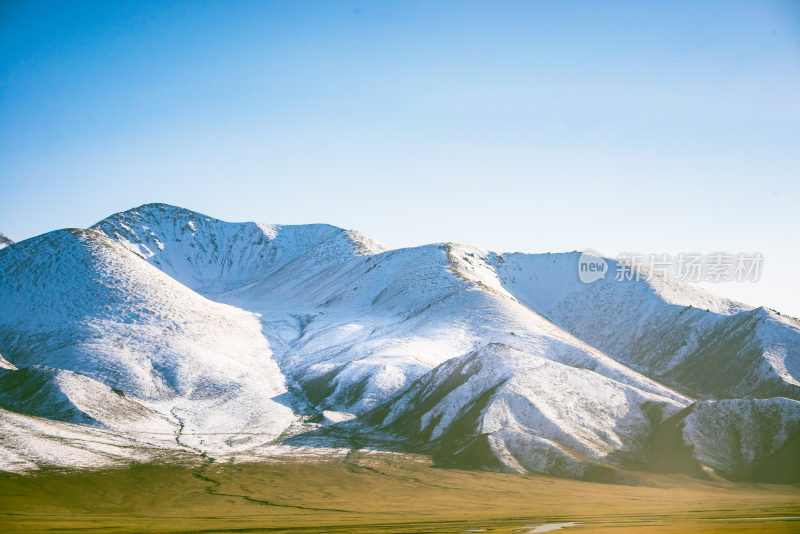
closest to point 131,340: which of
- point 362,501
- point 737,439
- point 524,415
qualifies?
point 524,415

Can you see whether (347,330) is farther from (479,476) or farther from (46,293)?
(479,476)

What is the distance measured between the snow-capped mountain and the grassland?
789 cm

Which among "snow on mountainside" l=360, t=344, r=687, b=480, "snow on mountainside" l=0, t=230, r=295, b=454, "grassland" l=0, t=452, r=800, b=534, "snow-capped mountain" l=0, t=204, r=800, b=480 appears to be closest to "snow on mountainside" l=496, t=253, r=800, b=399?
"snow-capped mountain" l=0, t=204, r=800, b=480

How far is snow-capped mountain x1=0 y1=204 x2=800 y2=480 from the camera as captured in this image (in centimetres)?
8331

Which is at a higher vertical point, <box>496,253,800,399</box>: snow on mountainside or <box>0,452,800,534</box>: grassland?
<box>496,253,800,399</box>: snow on mountainside

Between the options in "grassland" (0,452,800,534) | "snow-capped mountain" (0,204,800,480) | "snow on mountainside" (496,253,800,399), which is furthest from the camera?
"snow on mountainside" (496,253,800,399)

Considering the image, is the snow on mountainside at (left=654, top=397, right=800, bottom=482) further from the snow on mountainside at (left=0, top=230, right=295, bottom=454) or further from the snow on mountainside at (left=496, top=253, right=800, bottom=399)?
the snow on mountainside at (left=0, top=230, right=295, bottom=454)

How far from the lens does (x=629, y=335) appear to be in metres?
175

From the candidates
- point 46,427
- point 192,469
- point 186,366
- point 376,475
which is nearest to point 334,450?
point 376,475

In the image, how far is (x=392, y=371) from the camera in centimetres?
11906

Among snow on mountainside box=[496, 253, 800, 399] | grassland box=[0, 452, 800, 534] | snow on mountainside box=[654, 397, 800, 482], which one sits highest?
snow on mountainside box=[496, 253, 800, 399]

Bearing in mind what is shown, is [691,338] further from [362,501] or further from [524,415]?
[362,501]

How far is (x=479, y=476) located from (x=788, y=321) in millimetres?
112240

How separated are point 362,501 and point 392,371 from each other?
196ft
